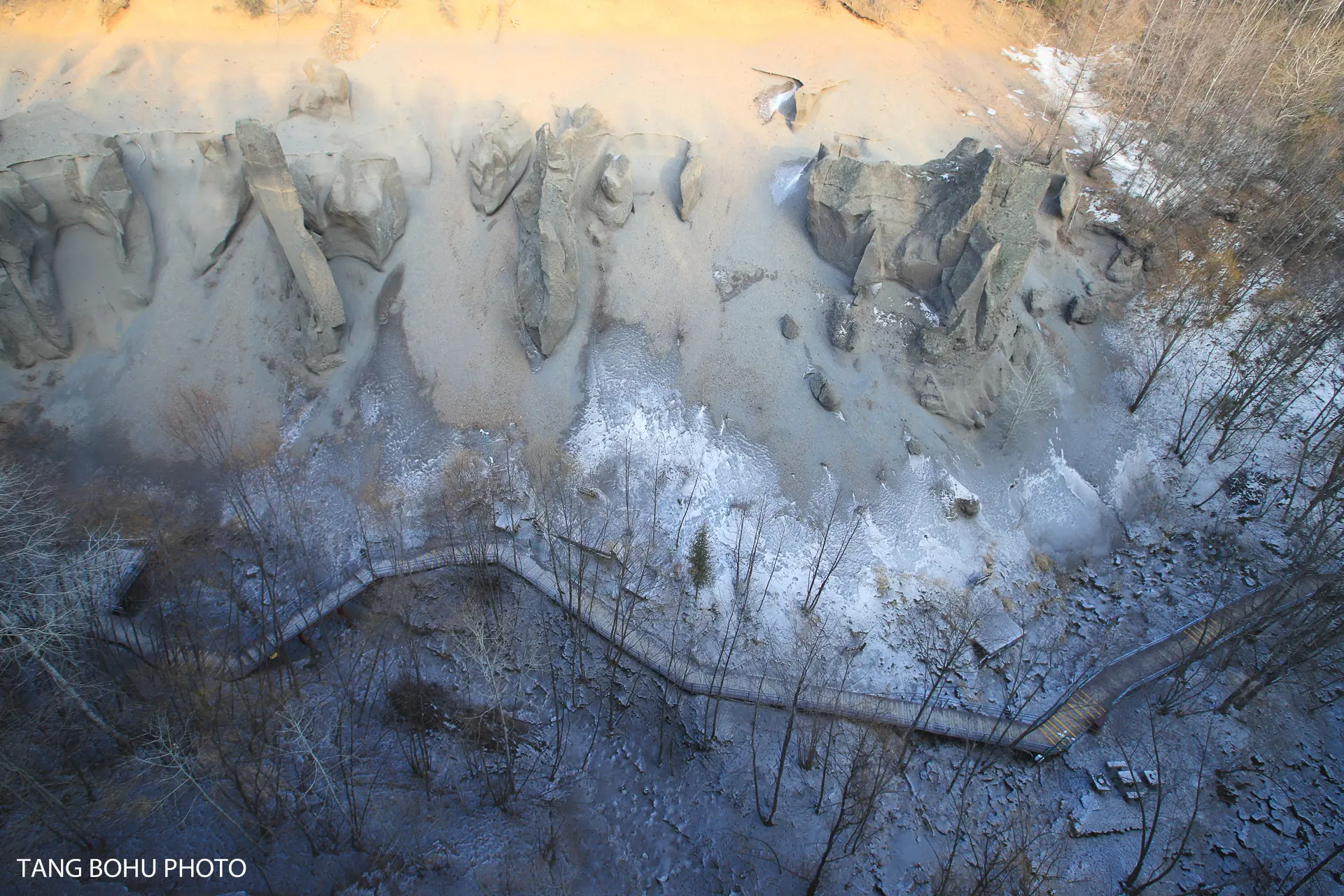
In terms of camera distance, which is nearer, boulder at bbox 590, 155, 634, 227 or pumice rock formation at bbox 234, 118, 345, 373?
pumice rock formation at bbox 234, 118, 345, 373

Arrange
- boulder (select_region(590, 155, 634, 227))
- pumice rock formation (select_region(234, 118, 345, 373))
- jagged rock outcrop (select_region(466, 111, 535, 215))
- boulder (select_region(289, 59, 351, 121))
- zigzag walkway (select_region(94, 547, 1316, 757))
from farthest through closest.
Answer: boulder (select_region(289, 59, 351, 121)) < jagged rock outcrop (select_region(466, 111, 535, 215)) < boulder (select_region(590, 155, 634, 227)) < pumice rock formation (select_region(234, 118, 345, 373)) < zigzag walkway (select_region(94, 547, 1316, 757))

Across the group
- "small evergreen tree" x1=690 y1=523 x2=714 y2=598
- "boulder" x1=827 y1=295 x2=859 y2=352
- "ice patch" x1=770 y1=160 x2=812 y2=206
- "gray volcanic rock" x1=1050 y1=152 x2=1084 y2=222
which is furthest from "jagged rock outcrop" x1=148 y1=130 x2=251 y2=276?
"gray volcanic rock" x1=1050 y1=152 x2=1084 y2=222

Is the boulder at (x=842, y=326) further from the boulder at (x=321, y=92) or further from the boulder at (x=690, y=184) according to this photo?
the boulder at (x=321, y=92)

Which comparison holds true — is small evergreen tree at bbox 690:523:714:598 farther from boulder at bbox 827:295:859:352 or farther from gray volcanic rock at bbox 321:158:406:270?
gray volcanic rock at bbox 321:158:406:270

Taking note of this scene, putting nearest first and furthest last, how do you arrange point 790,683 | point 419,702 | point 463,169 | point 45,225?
point 419,702, point 790,683, point 45,225, point 463,169

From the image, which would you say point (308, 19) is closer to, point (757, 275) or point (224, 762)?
point (757, 275)

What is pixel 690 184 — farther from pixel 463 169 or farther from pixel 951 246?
pixel 951 246

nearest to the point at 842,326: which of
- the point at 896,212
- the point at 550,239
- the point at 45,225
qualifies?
the point at 896,212
